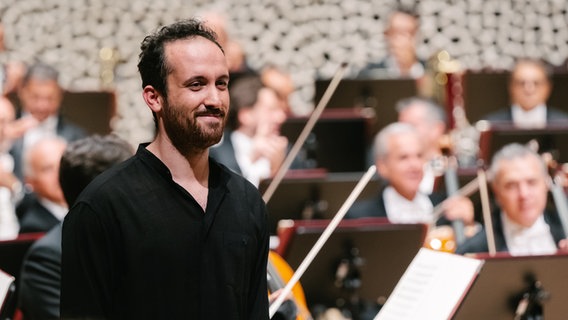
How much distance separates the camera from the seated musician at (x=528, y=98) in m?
6.29

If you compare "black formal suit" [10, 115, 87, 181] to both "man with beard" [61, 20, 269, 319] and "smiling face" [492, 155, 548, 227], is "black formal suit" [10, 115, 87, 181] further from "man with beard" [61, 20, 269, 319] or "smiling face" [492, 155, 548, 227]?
"man with beard" [61, 20, 269, 319]

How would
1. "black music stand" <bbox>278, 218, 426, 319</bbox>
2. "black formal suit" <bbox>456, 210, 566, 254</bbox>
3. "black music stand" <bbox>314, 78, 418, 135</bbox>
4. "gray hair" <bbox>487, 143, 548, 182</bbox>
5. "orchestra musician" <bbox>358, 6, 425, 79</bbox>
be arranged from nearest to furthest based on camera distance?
"black music stand" <bbox>278, 218, 426, 319</bbox> → "black formal suit" <bbox>456, 210, 566, 254</bbox> → "gray hair" <bbox>487, 143, 548, 182</bbox> → "black music stand" <bbox>314, 78, 418, 135</bbox> → "orchestra musician" <bbox>358, 6, 425, 79</bbox>

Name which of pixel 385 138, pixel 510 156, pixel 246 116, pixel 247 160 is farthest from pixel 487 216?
pixel 246 116

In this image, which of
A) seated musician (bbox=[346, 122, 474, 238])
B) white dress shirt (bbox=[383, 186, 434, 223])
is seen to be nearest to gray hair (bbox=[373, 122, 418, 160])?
seated musician (bbox=[346, 122, 474, 238])

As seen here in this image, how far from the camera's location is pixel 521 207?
4395 millimetres

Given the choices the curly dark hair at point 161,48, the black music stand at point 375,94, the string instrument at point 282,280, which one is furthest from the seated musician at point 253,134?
the curly dark hair at point 161,48

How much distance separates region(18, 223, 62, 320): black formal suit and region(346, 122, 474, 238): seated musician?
2281mm

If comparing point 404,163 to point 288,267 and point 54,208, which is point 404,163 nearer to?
point 54,208

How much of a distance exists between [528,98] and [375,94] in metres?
0.97

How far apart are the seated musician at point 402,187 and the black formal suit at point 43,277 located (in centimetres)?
228

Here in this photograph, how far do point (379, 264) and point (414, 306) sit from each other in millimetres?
1123

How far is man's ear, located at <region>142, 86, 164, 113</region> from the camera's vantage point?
1.92 meters

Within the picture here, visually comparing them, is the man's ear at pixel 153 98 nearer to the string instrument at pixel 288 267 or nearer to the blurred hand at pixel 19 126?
the string instrument at pixel 288 267

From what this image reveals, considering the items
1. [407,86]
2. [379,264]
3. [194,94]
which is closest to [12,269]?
[379,264]
